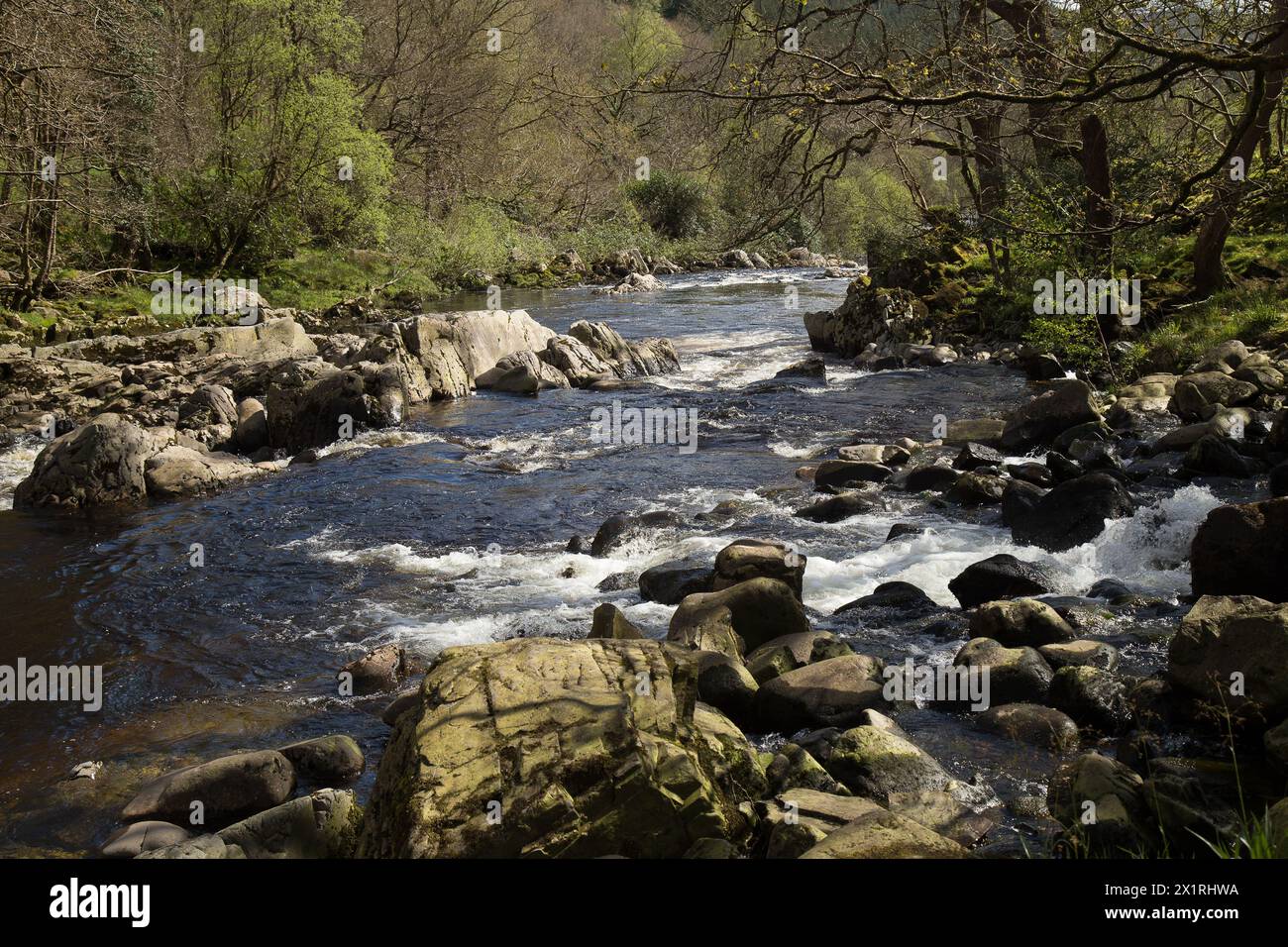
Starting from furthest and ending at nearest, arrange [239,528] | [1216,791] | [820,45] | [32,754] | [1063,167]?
[1063,167] < [239,528] < [820,45] < [32,754] < [1216,791]

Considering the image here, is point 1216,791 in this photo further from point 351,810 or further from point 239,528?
point 239,528

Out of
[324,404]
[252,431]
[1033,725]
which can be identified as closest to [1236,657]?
[1033,725]

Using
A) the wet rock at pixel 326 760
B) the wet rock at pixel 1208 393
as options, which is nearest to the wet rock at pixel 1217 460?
the wet rock at pixel 1208 393

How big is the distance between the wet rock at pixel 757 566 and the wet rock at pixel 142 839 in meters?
4.54

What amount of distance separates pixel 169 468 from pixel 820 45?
10030 millimetres

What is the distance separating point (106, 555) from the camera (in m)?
10.8

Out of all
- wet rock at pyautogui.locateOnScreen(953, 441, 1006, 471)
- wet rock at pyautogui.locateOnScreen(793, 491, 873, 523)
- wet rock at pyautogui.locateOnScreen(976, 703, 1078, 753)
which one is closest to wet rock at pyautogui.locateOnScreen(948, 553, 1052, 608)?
wet rock at pyautogui.locateOnScreen(976, 703, 1078, 753)

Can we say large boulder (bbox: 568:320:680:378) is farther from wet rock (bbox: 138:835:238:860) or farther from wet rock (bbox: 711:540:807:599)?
wet rock (bbox: 138:835:238:860)

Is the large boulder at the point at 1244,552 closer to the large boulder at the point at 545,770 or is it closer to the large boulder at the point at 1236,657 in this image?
the large boulder at the point at 1236,657

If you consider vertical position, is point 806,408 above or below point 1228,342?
below

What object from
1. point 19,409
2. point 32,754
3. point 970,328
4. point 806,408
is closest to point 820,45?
point 806,408

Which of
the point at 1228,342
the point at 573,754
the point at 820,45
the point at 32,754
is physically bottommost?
the point at 32,754

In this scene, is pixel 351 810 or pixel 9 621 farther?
pixel 9 621

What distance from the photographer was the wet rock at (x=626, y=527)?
10.3 m
